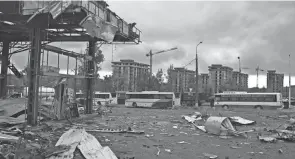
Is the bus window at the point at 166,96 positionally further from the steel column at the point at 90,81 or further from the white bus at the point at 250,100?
the steel column at the point at 90,81

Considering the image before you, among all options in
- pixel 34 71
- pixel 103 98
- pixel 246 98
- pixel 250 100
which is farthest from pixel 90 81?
pixel 250 100

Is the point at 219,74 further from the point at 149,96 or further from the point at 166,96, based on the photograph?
the point at 149,96

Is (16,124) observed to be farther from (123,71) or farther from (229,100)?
(123,71)

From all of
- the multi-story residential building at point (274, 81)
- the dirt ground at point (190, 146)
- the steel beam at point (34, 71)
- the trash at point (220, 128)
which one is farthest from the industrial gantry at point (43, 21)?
the multi-story residential building at point (274, 81)

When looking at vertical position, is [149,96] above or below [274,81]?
below

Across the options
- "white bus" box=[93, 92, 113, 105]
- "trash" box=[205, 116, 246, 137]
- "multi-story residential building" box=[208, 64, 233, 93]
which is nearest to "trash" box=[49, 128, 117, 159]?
"trash" box=[205, 116, 246, 137]

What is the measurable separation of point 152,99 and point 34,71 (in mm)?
22579

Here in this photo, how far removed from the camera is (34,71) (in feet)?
44.0

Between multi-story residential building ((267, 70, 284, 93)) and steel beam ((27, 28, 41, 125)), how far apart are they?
66.1m

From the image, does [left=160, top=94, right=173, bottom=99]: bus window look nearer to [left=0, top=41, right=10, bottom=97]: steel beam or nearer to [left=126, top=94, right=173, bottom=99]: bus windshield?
[left=126, top=94, right=173, bottom=99]: bus windshield

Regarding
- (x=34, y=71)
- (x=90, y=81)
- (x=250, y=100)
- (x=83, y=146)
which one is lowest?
(x=83, y=146)

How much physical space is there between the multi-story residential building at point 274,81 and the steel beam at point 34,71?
66149 millimetres

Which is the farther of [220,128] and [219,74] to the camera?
[219,74]

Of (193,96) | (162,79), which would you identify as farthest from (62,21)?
(162,79)
